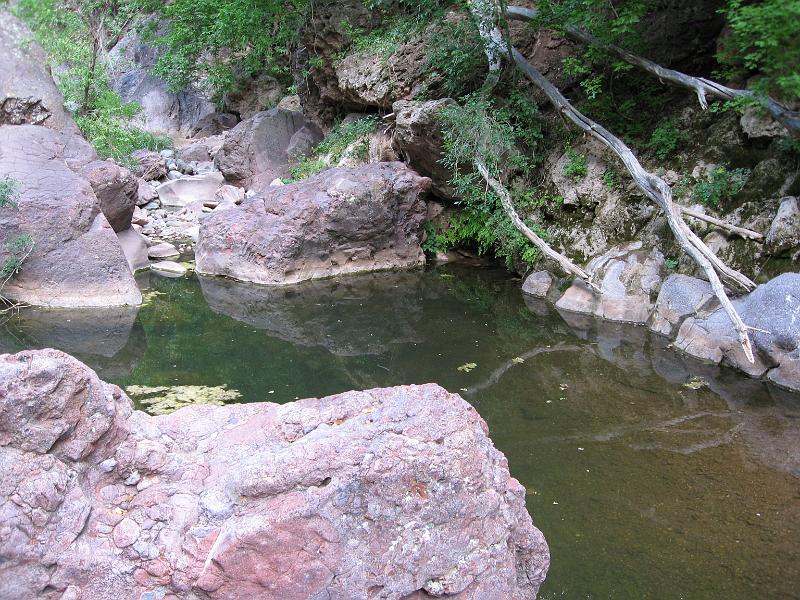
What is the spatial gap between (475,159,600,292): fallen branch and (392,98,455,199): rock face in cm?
107

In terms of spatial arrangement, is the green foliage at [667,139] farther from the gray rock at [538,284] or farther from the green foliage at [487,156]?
the gray rock at [538,284]

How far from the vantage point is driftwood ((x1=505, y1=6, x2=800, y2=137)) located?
7.32 metres

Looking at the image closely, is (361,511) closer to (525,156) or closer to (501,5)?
(525,156)

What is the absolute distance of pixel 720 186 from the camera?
27.8 ft

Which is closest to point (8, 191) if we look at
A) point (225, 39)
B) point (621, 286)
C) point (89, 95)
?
point (621, 286)

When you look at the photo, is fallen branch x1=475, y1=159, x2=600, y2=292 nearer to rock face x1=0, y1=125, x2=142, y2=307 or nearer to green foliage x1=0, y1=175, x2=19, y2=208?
rock face x1=0, y1=125, x2=142, y2=307

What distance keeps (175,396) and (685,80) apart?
7.22 m

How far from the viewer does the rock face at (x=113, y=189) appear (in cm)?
1023

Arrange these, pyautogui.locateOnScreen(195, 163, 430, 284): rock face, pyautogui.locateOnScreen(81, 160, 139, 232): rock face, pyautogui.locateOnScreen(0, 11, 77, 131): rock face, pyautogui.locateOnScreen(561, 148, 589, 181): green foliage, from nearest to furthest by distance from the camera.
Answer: pyautogui.locateOnScreen(561, 148, 589, 181): green foliage < pyautogui.locateOnScreen(81, 160, 139, 232): rock face < pyautogui.locateOnScreen(195, 163, 430, 284): rock face < pyautogui.locateOnScreen(0, 11, 77, 131): rock face

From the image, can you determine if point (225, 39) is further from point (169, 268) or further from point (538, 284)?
point (538, 284)

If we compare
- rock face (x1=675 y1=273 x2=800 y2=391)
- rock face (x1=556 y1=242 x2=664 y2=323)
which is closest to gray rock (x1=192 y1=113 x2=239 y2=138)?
rock face (x1=556 y1=242 x2=664 y2=323)

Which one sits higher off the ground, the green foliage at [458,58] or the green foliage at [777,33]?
the green foliage at [777,33]

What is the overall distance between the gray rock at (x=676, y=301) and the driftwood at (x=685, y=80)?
1.96 meters

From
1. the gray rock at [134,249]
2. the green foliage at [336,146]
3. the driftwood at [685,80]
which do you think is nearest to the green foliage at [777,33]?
the driftwood at [685,80]
